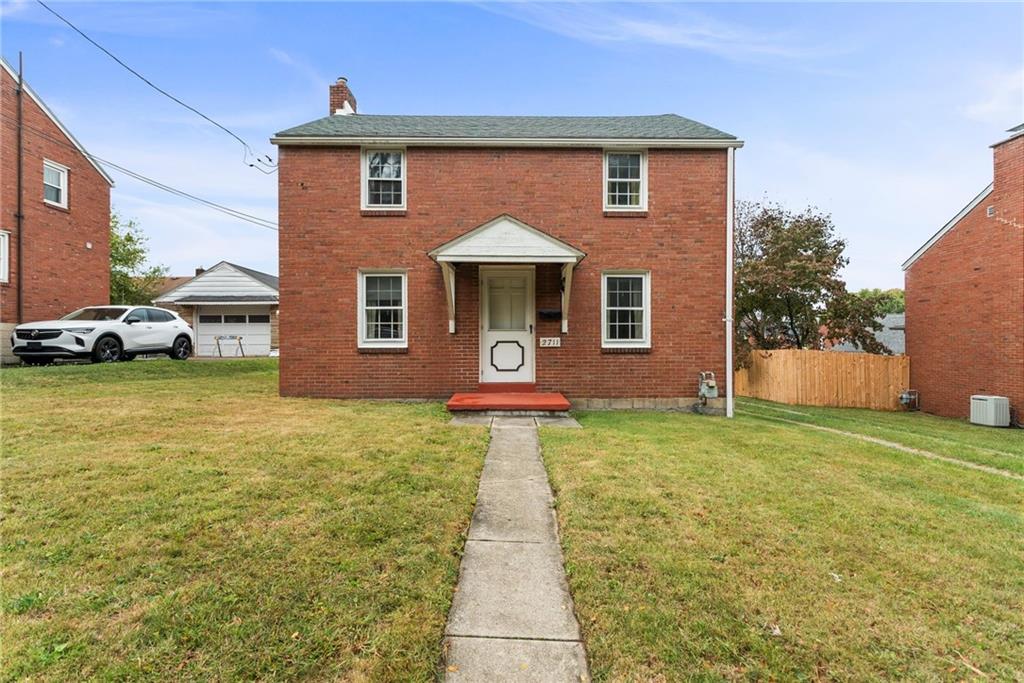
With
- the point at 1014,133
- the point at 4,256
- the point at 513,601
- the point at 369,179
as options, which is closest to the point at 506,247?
the point at 369,179

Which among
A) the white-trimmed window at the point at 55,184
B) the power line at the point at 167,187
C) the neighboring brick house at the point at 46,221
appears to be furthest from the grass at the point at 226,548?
the white-trimmed window at the point at 55,184

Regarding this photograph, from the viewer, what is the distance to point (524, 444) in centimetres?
638

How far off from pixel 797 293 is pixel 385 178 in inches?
687

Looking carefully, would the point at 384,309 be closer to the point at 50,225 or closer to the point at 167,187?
the point at 50,225

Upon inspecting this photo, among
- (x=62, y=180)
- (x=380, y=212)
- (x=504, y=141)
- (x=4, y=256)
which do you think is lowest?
(x=4, y=256)

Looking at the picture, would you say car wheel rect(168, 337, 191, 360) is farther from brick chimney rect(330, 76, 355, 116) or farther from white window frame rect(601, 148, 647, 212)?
white window frame rect(601, 148, 647, 212)

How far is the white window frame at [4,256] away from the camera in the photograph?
1325 centimetres

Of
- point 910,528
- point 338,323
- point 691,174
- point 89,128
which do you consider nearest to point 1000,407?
point 691,174

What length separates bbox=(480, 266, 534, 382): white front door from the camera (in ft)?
32.3

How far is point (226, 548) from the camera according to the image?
10.0 ft

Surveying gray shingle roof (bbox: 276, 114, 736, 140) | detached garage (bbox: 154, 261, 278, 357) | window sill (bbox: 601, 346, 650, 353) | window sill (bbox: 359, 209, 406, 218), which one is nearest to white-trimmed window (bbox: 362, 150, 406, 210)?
window sill (bbox: 359, 209, 406, 218)

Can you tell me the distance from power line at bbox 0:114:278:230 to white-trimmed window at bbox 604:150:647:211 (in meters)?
8.33

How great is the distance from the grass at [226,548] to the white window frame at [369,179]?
17.3 feet

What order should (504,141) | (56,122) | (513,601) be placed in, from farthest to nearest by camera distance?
(56,122) < (504,141) < (513,601)
